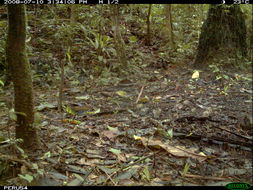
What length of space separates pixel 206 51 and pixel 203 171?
183 inches

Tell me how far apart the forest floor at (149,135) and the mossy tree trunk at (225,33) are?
109cm

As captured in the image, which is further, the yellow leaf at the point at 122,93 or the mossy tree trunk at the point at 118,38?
the mossy tree trunk at the point at 118,38

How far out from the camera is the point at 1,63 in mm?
→ 5840

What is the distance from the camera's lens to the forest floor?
9.11 ft

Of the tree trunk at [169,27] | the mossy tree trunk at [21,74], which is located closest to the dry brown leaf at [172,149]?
the mossy tree trunk at [21,74]

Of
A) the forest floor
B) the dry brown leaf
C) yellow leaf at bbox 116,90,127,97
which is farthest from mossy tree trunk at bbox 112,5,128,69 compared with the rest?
the dry brown leaf

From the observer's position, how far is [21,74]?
286 cm

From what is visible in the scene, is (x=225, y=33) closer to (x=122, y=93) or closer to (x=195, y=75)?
(x=195, y=75)

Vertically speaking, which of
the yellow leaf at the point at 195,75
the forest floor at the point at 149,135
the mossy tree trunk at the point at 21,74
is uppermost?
the mossy tree trunk at the point at 21,74

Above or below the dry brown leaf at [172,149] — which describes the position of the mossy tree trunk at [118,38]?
above

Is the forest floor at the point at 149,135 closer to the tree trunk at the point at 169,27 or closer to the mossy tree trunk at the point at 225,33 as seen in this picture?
the mossy tree trunk at the point at 225,33

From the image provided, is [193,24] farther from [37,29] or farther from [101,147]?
[101,147]

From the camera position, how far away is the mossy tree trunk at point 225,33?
22.1 ft

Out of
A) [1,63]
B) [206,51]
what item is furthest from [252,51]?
[1,63]
